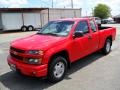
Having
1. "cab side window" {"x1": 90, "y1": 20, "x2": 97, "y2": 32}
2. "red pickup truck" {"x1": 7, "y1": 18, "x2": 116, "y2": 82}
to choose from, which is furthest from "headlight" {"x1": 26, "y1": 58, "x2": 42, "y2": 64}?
"cab side window" {"x1": 90, "y1": 20, "x2": 97, "y2": 32}

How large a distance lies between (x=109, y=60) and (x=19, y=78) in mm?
3699

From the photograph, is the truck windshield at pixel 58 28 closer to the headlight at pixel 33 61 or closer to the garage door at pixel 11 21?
the headlight at pixel 33 61

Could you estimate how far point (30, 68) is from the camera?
544 cm

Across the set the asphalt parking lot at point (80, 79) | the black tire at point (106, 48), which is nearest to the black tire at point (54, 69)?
the asphalt parking lot at point (80, 79)

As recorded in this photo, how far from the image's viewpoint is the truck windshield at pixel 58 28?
6638mm

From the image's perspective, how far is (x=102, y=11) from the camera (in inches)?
3206

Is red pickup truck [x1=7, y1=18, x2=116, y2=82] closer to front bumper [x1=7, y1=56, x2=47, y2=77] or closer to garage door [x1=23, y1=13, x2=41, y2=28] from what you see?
front bumper [x1=7, y1=56, x2=47, y2=77]

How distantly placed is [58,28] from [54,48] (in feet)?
4.51

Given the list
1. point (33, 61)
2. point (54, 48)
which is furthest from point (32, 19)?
point (33, 61)

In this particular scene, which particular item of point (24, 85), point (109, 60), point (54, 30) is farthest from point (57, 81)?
point (109, 60)

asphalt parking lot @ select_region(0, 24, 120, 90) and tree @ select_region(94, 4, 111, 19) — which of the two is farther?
tree @ select_region(94, 4, 111, 19)

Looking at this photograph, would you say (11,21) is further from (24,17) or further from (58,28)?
(58,28)

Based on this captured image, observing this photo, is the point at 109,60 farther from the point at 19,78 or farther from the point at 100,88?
the point at 19,78

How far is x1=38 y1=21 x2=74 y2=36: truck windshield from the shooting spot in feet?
21.8
